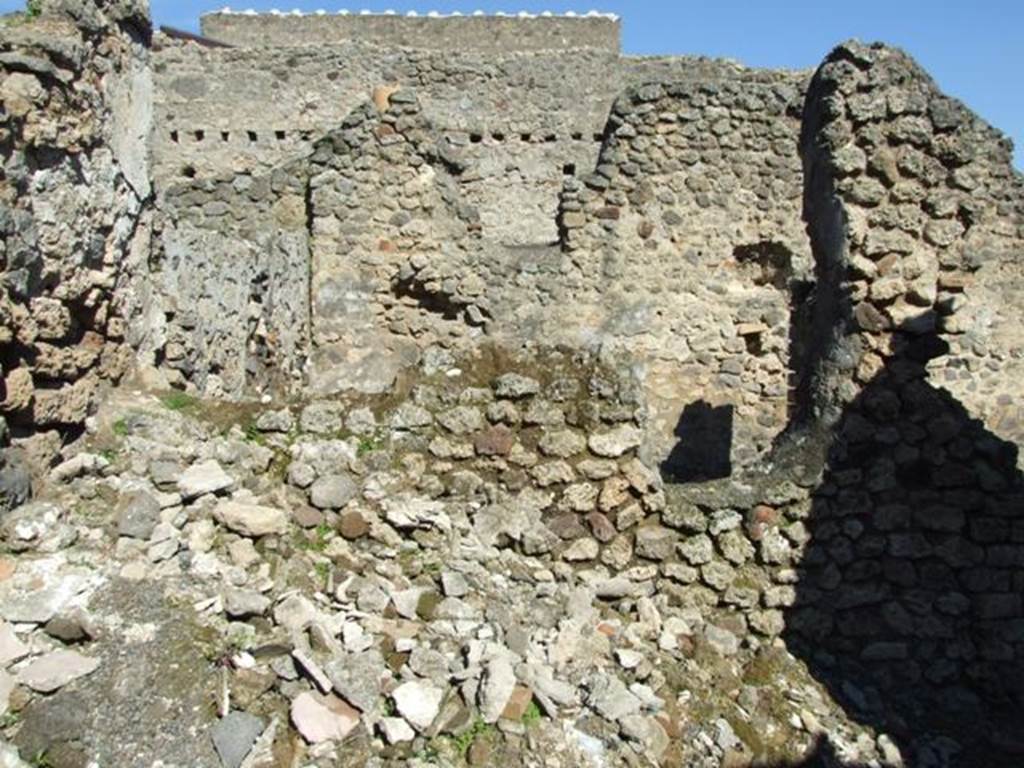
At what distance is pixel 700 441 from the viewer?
24.2 ft

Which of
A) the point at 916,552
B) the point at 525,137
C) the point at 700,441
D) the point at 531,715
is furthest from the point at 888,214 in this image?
the point at 525,137

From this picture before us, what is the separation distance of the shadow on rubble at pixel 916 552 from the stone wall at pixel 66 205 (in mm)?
3026

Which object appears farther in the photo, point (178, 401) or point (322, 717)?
point (178, 401)

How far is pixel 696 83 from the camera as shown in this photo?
688 cm

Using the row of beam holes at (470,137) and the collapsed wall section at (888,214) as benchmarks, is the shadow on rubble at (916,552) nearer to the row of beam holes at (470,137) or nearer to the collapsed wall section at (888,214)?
the collapsed wall section at (888,214)

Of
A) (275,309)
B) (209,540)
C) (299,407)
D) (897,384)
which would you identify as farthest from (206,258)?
(897,384)

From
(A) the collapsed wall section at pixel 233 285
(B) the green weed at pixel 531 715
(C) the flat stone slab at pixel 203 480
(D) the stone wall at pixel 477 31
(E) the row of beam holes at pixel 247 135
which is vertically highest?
(D) the stone wall at pixel 477 31

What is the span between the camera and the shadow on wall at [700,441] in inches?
288

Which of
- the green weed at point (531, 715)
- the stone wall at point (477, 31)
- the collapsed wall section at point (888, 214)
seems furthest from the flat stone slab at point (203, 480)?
the stone wall at point (477, 31)

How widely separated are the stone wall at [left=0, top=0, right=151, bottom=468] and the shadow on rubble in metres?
3.03

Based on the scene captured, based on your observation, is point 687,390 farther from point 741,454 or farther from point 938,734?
point 938,734

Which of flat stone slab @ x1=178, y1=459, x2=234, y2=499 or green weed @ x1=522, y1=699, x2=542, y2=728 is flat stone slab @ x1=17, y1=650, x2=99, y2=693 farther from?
green weed @ x1=522, y1=699, x2=542, y2=728

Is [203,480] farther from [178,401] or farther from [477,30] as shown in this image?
[477,30]

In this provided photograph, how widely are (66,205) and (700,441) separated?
5237mm
